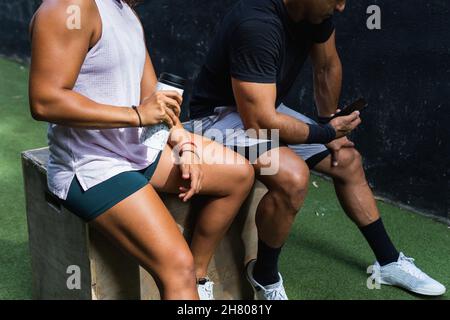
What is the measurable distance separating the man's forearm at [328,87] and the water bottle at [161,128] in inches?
40.1

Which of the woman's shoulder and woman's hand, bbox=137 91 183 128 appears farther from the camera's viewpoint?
woman's hand, bbox=137 91 183 128

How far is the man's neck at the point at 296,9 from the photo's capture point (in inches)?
87.3

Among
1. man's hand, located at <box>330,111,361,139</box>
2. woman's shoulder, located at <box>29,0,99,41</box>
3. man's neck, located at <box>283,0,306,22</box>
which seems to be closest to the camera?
woman's shoulder, located at <box>29,0,99,41</box>

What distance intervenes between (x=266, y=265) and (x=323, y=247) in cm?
70

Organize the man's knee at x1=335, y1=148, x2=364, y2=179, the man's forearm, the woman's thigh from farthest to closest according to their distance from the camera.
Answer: the man's forearm < the man's knee at x1=335, y1=148, x2=364, y2=179 < the woman's thigh

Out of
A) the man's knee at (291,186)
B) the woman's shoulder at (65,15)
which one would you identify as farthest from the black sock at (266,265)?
the woman's shoulder at (65,15)

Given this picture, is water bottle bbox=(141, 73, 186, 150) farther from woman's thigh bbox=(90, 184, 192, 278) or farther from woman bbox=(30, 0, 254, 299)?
woman's thigh bbox=(90, 184, 192, 278)

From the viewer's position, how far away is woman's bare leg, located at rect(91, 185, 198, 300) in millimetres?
1724

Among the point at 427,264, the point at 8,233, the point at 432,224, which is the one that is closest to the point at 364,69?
the point at 432,224

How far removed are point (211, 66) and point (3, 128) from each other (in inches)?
96.6

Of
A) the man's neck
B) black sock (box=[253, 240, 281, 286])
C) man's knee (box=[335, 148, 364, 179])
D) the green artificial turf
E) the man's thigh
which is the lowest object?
the green artificial turf

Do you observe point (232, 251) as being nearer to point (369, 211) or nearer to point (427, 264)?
point (369, 211)

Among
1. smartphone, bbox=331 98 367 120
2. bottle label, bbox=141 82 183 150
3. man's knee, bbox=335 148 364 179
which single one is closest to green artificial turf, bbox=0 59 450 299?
man's knee, bbox=335 148 364 179

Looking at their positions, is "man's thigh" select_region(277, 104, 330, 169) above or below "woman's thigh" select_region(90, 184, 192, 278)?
below
